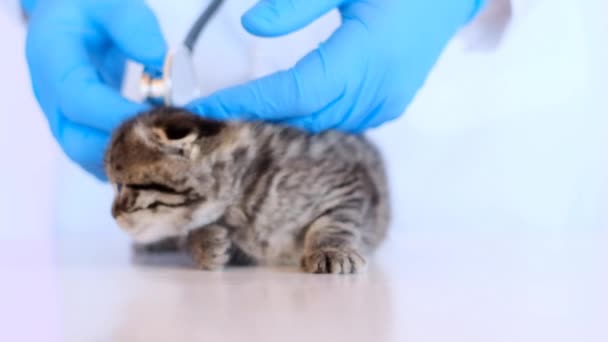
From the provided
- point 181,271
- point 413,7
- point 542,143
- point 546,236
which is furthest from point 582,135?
point 181,271

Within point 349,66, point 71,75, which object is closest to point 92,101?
point 71,75

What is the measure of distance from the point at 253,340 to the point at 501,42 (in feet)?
3.30

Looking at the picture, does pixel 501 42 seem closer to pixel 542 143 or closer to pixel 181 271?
Answer: pixel 542 143

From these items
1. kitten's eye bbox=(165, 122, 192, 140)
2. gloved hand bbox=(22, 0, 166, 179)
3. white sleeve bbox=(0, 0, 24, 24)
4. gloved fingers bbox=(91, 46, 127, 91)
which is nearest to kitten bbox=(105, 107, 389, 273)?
kitten's eye bbox=(165, 122, 192, 140)

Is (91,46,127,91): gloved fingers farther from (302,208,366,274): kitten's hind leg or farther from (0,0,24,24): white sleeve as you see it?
(302,208,366,274): kitten's hind leg

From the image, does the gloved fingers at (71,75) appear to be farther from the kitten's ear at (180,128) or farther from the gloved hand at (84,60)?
the kitten's ear at (180,128)

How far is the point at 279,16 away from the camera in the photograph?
1.13 m

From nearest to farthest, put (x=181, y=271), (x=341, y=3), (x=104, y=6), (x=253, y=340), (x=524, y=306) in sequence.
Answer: (x=253, y=340)
(x=524, y=306)
(x=181, y=271)
(x=341, y=3)
(x=104, y=6)

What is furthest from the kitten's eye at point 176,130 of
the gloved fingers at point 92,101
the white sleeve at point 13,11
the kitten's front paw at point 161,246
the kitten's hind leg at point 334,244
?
the white sleeve at point 13,11

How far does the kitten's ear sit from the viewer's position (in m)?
1.16

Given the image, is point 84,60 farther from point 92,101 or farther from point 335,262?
point 335,262

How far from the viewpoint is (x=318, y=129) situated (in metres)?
1.33

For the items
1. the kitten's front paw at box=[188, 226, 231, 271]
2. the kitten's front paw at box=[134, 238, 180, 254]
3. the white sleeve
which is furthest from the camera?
the white sleeve

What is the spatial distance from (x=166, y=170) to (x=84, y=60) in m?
0.33
